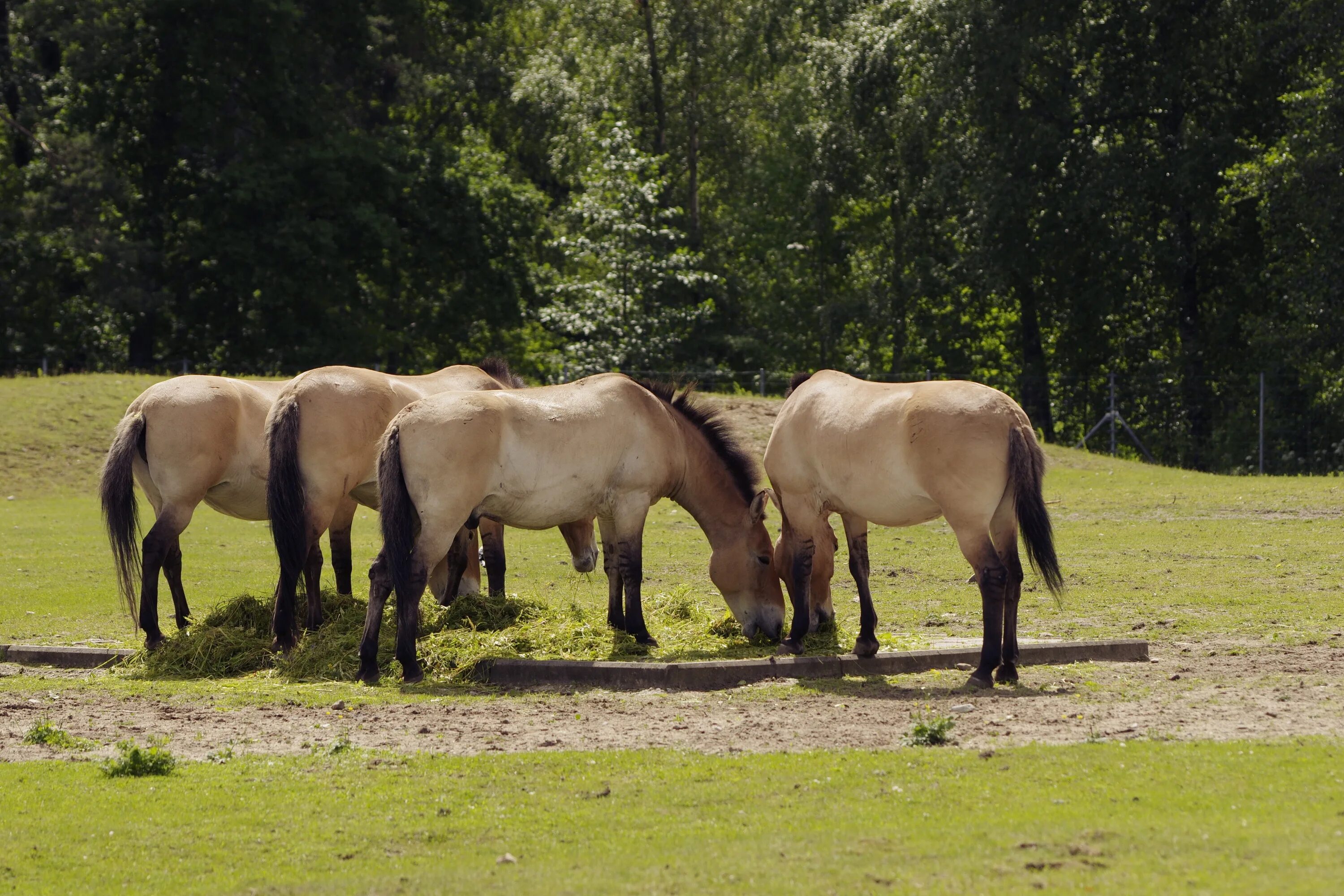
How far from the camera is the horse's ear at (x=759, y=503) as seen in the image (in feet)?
40.8

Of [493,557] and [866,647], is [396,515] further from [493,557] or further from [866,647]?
[866,647]

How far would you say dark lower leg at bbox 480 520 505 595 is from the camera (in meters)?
13.8

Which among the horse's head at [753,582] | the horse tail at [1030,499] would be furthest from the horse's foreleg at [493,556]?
the horse tail at [1030,499]

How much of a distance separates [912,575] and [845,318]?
108ft

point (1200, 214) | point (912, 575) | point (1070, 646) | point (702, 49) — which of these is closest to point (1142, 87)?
point (1200, 214)

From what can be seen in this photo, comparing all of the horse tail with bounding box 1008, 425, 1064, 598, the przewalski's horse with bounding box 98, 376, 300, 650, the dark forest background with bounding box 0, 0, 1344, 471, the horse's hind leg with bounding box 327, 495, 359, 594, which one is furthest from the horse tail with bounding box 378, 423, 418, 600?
the dark forest background with bounding box 0, 0, 1344, 471

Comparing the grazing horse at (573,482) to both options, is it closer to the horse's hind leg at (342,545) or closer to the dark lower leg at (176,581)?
the horse's hind leg at (342,545)

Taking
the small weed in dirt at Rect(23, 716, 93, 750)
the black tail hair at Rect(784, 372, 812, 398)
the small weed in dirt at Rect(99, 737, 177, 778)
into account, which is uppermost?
the black tail hair at Rect(784, 372, 812, 398)

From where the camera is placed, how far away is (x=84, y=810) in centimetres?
732

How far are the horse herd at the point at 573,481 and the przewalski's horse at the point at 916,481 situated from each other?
18 millimetres

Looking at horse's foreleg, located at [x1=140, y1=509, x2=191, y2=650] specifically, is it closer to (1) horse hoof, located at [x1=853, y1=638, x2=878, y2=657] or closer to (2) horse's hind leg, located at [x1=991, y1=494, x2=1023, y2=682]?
(1) horse hoof, located at [x1=853, y1=638, x2=878, y2=657]

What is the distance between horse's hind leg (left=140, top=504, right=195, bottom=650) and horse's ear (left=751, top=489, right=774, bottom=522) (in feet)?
16.3

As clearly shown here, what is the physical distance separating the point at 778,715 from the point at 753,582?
9.93 ft

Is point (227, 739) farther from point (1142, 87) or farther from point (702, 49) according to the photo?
point (702, 49)
